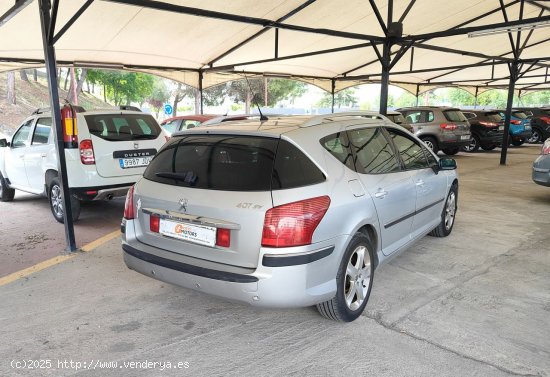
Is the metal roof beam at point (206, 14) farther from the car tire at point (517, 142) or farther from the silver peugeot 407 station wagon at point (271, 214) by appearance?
the car tire at point (517, 142)

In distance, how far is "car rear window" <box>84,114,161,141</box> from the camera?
562 centimetres

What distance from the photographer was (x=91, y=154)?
546 cm

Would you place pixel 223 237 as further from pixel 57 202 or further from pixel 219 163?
pixel 57 202

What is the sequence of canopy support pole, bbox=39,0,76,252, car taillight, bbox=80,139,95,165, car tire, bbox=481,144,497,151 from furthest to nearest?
car tire, bbox=481,144,497,151 → car taillight, bbox=80,139,95,165 → canopy support pole, bbox=39,0,76,252

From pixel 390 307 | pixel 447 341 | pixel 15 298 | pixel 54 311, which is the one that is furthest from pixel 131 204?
pixel 447 341

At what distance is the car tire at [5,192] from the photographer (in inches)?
291

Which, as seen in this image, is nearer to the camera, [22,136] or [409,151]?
[409,151]

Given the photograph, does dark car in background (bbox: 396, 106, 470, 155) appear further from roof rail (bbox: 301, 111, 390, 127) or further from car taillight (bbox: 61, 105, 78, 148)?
car taillight (bbox: 61, 105, 78, 148)

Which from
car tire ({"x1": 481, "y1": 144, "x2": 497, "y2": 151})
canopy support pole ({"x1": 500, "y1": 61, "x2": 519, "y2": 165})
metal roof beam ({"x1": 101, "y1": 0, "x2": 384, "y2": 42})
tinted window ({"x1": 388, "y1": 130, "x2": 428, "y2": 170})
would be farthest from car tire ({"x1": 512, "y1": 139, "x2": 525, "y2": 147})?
tinted window ({"x1": 388, "y1": 130, "x2": 428, "y2": 170})

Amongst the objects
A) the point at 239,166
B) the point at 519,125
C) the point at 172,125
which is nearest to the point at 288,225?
the point at 239,166

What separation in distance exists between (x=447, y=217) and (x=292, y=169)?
3.01 metres

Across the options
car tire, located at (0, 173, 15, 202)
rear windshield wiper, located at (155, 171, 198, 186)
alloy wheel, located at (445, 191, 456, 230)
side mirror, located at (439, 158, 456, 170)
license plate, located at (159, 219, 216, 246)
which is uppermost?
rear windshield wiper, located at (155, 171, 198, 186)

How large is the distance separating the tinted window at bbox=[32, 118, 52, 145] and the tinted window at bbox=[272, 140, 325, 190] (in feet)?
15.2

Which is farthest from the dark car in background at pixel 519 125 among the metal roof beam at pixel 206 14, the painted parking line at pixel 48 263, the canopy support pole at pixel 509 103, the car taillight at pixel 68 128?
the car taillight at pixel 68 128
